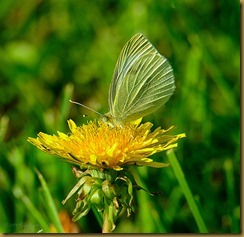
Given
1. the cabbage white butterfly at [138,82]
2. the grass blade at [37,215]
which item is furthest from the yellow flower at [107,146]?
the grass blade at [37,215]

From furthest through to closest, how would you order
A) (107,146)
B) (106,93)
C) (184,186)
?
1. (106,93)
2. (184,186)
3. (107,146)

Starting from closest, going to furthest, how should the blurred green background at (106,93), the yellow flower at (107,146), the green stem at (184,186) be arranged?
the yellow flower at (107,146) → the green stem at (184,186) → the blurred green background at (106,93)

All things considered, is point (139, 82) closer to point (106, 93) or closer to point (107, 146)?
point (107, 146)

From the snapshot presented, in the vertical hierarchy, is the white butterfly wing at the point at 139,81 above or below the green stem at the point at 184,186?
above

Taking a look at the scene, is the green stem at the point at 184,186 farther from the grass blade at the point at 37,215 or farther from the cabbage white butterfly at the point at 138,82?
the grass blade at the point at 37,215

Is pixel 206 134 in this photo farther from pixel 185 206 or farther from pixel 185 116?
pixel 185 206

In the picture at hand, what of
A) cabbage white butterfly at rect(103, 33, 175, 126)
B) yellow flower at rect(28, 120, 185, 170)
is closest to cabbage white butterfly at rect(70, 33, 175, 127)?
cabbage white butterfly at rect(103, 33, 175, 126)

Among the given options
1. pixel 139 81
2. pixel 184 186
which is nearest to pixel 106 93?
pixel 139 81

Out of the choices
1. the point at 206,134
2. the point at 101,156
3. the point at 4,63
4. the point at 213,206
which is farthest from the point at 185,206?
the point at 4,63
